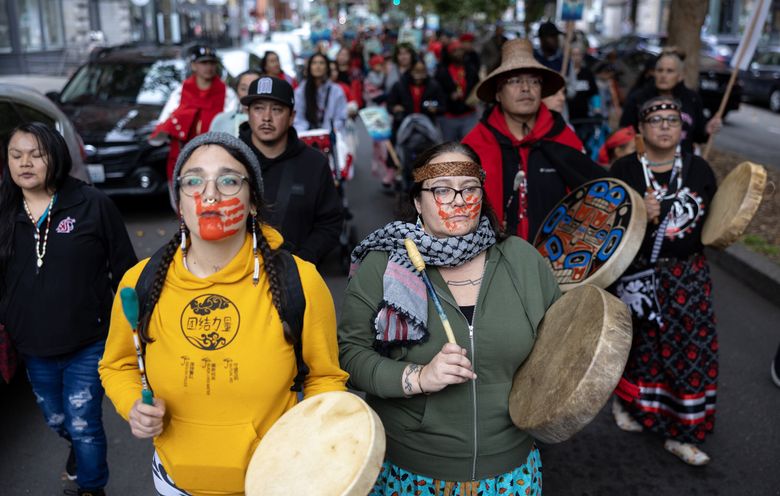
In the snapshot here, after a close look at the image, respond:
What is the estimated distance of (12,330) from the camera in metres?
3.52

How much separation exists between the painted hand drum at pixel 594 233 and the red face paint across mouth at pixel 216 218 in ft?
5.17

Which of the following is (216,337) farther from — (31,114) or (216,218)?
(31,114)

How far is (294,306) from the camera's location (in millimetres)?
2348

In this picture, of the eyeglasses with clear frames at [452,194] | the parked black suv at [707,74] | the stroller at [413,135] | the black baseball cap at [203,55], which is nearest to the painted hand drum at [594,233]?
the eyeglasses with clear frames at [452,194]

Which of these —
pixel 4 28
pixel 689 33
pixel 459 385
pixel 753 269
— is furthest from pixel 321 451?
pixel 4 28

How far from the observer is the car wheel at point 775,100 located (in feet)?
71.7

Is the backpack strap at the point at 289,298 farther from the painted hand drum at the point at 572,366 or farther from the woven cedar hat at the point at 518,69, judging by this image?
the woven cedar hat at the point at 518,69

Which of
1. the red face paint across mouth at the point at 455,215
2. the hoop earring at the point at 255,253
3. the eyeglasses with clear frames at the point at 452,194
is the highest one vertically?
the eyeglasses with clear frames at the point at 452,194

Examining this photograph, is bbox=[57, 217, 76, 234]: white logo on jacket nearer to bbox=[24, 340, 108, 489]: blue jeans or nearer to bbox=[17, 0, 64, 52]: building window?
bbox=[24, 340, 108, 489]: blue jeans

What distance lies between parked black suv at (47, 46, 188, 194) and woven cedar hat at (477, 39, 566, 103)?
6384mm

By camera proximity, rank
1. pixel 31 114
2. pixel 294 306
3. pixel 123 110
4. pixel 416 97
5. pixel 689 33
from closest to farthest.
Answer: pixel 294 306, pixel 31 114, pixel 689 33, pixel 123 110, pixel 416 97

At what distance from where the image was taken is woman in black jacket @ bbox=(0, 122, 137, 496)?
136 inches

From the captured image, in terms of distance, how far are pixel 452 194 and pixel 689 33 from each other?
28.7 ft

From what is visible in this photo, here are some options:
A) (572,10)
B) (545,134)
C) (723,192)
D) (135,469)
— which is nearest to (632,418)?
(723,192)
